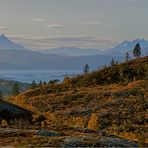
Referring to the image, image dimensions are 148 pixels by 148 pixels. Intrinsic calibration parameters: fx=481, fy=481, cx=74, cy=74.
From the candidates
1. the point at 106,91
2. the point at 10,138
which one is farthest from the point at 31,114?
the point at 106,91

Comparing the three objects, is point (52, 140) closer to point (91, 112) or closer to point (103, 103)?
point (91, 112)

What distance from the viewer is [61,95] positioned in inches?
2164

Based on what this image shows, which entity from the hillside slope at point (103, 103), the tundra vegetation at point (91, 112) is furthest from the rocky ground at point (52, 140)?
the hillside slope at point (103, 103)

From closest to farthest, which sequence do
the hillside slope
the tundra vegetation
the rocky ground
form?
the rocky ground, the tundra vegetation, the hillside slope

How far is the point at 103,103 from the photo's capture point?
4481 cm

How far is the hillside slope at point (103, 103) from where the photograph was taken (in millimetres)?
34406

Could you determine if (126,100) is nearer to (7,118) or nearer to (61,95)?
(61,95)

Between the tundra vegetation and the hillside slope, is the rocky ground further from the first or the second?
the hillside slope

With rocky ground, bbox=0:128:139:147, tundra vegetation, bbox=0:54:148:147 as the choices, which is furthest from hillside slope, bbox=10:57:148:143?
rocky ground, bbox=0:128:139:147

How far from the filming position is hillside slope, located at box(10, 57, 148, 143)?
34406 mm

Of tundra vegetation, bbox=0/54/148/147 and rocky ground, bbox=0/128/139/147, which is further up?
tundra vegetation, bbox=0/54/148/147

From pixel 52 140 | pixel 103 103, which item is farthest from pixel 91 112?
pixel 52 140

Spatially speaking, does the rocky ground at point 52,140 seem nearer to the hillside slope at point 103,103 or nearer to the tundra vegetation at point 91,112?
the tundra vegetation at point 91,112

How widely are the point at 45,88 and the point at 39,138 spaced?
157ft
